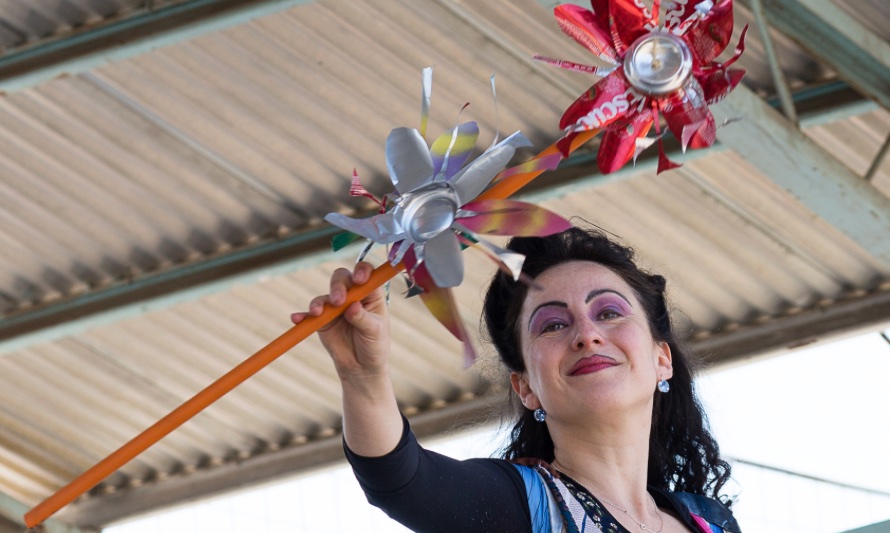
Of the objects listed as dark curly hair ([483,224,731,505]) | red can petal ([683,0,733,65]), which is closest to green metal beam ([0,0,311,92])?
dark curly hair ([483,224,731,505])

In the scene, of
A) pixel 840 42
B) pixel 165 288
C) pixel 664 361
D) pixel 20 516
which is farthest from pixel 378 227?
pixel 20 516

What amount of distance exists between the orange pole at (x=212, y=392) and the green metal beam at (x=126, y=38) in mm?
3025

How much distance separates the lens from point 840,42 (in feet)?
14.8

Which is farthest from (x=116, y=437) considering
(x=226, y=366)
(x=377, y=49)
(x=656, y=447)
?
(x=656, y=447)

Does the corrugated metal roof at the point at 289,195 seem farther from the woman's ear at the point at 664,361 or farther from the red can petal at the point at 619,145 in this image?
the red can petal at the point at 619,145

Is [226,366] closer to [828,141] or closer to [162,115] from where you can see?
[162,115]

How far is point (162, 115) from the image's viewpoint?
5.24 metres

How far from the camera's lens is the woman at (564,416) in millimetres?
1668

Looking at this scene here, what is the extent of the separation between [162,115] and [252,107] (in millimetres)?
334

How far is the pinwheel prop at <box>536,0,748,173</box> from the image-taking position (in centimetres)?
181

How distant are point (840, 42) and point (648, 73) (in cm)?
290

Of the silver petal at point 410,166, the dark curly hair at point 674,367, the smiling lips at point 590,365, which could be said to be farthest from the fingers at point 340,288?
the dark curly hair at point 674,367

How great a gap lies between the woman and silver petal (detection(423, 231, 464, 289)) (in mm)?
81

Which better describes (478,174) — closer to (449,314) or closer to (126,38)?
(449,314)
